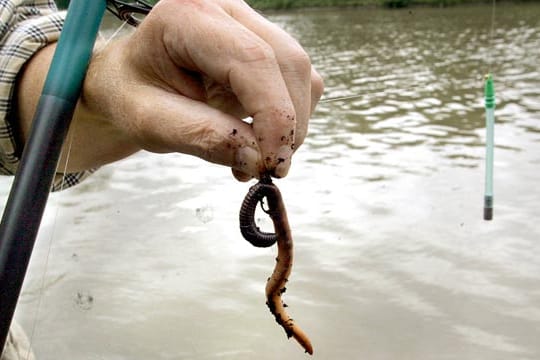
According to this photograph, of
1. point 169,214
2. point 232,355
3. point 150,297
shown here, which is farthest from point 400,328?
point 169,214

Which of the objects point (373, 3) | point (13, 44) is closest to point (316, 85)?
point (13, 44)

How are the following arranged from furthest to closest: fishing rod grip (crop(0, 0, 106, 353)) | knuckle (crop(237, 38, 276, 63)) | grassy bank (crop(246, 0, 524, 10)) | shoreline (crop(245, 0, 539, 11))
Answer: grassy bank (crop(246, 0, 524, 10)), shoreline (crop(245, 0, 539, 11)), fishing rod grip (crop(0, 0, 106, 353)), knuckle (crop(237, 38, 276, 63))

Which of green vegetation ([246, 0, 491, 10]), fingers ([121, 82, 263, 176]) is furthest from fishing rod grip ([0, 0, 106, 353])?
green vegetation ([246, 0, 491, 10])

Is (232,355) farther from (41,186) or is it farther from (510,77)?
(510,77)

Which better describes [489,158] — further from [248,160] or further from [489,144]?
[248,160]

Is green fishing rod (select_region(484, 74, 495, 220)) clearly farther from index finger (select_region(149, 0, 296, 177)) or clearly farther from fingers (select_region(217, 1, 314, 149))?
index finger (select_region(149, 0, 296, 177))

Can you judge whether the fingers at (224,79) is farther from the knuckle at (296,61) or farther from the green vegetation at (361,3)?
the green vegetation at (361,3)

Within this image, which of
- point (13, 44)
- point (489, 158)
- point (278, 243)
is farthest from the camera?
point (489, 158)
